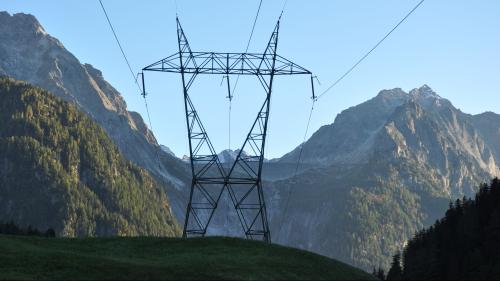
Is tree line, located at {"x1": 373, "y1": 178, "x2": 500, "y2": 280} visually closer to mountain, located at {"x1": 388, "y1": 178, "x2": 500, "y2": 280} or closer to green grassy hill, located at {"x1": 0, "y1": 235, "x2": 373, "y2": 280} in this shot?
mountain, located at {"x1": 388, "y1": 178, "x2": 500, "y2": 280}

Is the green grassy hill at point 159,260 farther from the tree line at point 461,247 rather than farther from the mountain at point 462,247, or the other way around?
the tree line at point 461,247

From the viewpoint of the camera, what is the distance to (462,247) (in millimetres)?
133250

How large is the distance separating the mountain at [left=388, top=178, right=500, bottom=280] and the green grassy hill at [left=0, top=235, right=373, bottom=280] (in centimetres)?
3653

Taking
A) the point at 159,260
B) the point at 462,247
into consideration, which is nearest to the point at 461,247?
the point at 462,247

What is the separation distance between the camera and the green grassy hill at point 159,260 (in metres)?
58.3

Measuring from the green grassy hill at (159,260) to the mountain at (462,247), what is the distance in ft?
120

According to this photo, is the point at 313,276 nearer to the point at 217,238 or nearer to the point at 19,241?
the point at 217,238

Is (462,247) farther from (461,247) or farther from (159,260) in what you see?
(159,260)

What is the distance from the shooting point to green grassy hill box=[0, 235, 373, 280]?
5834 cm

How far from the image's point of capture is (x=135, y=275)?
186 feet

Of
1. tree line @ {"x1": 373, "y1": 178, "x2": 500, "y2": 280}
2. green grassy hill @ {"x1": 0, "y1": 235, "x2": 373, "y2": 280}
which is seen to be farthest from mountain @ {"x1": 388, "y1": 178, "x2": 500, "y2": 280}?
green grassy hill @ {"x1": 0, "y1": 235, "x2": 373, "y2": 280}

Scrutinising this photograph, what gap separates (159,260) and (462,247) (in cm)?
7738

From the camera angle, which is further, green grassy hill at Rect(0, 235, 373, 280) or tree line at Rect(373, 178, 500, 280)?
tree line at Rect(373, 178, 500, 280)

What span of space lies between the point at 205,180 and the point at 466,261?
168 feet
